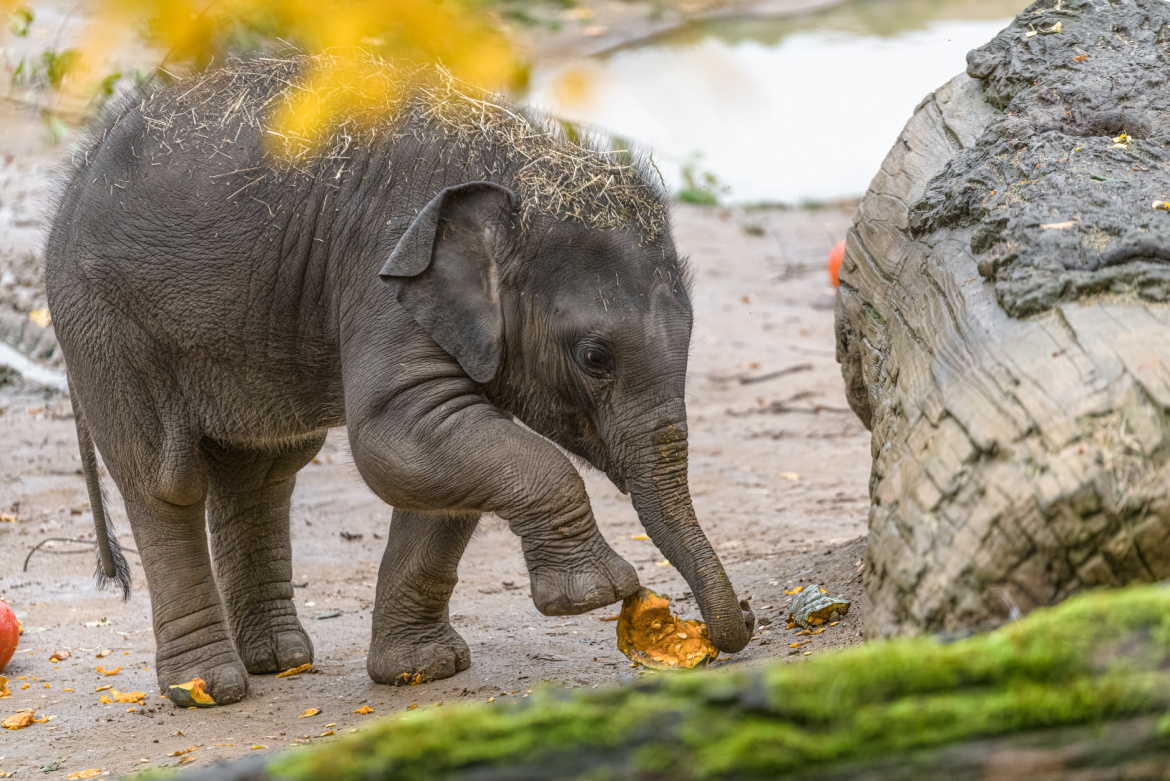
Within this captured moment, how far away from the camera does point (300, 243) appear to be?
4.70 metres

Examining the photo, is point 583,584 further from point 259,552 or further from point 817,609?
point 259,552

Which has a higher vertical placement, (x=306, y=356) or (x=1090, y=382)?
(x=306, y=356)

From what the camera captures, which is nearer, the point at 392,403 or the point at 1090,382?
the point at 1090,382

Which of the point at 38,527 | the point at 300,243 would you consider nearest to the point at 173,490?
the point at 300,243

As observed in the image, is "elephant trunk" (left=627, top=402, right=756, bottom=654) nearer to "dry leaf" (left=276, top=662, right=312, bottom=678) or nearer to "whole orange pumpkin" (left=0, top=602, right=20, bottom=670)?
"dry leaf" (left=276, top=662, right=312, bottom=678)

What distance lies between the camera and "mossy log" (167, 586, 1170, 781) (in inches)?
74.5

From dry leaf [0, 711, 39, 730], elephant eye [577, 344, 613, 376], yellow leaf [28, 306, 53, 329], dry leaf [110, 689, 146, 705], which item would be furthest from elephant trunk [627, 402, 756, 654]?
yellow leaf [28, 306, 53, 329]

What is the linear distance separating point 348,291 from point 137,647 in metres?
2.21

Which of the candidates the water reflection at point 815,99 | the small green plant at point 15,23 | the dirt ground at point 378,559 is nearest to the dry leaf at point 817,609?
the dirt ground at point 378,559

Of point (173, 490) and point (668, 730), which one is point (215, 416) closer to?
point (173, 490)

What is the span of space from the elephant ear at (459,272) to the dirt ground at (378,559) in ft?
4.06

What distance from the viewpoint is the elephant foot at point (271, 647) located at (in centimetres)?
556

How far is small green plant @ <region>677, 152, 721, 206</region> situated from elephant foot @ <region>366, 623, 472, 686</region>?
8589 mm

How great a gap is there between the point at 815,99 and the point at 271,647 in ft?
47.3
